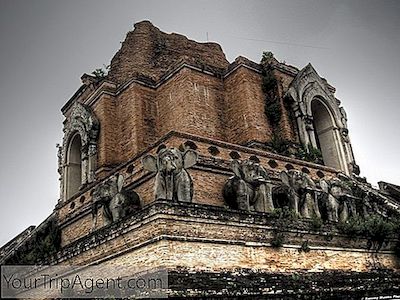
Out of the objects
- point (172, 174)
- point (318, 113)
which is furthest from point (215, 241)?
point (318, 113)

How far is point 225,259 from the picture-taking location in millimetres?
9047

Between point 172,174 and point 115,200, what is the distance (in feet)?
6.64

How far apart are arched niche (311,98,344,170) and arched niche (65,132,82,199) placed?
9.37 m

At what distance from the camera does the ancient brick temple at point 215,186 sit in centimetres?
896

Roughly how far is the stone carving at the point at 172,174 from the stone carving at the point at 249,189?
138 cm

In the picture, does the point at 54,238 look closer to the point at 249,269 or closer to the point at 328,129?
the point at 249,269

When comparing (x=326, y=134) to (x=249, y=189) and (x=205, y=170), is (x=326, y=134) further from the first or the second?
(x=249, y=189)

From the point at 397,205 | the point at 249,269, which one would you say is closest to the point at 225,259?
the point at 249,269

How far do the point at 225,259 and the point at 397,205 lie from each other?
7.63m

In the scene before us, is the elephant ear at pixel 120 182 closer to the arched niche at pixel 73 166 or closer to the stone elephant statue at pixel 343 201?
the stone elephant statue at pixel 343 201

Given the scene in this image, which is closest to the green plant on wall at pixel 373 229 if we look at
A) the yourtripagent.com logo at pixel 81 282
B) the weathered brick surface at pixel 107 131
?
the yourtripagent.com logo at pixel 81 282

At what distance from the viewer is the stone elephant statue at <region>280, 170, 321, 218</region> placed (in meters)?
11.8

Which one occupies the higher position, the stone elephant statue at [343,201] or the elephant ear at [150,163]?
the elephant ear at [150,163]

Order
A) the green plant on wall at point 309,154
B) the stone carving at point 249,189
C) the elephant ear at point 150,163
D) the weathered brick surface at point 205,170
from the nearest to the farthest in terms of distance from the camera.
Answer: the elephant ear at point 150,163, the stone carving at point 249,189, the weathered brick surface at point 205,170, the green plant on wall at point 309,154
